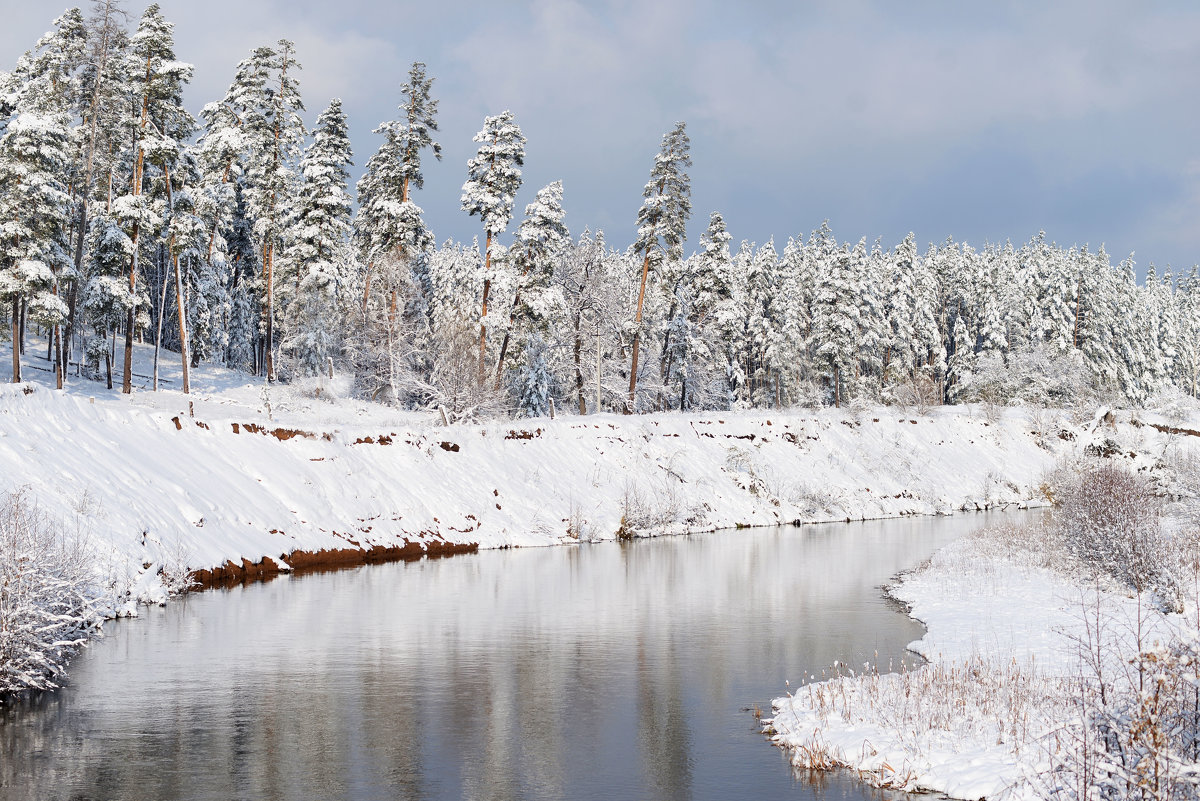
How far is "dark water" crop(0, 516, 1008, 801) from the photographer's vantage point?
1070cm

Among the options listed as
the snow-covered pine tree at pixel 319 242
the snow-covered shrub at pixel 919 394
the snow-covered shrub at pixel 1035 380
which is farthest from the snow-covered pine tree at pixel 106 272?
the snow-covered shrub at pixel 1035 380

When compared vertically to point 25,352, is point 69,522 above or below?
below

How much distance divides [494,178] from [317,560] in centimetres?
2395

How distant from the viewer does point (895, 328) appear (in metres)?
89.6

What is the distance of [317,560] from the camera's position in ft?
98.8

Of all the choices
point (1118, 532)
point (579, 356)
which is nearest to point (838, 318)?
point (579, 356)

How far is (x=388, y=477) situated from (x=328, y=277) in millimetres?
23579

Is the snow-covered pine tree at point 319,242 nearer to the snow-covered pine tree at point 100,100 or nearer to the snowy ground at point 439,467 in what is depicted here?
the snowy ground at point 439,467

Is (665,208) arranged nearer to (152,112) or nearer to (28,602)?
(152,112)

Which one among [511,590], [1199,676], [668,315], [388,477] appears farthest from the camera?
[668,315]

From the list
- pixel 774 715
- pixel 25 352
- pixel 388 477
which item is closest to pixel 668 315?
pixel 388 477

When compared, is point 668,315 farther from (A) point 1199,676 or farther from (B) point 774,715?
(A) point 1199,676

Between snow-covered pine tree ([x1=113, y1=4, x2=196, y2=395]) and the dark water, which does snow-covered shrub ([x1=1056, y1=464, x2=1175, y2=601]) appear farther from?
snow-covered pine tree ([x1=113, y1=4, x2=196, y2=395])

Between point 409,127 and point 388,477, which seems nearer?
point 388,477
